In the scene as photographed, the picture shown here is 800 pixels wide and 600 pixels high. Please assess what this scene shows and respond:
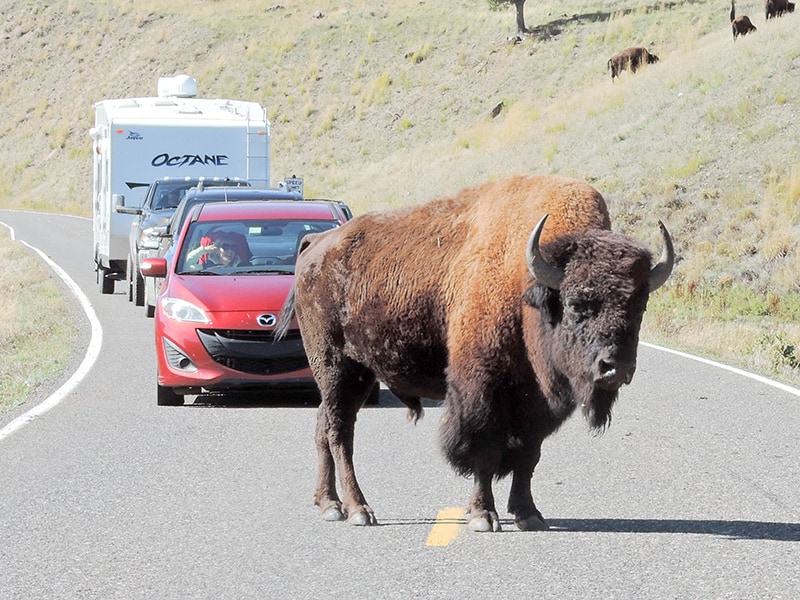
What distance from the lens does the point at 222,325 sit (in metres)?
11.4

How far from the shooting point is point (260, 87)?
224 ft

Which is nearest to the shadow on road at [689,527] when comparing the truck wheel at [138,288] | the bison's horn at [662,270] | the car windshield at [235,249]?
the bison's horn at [662,270]

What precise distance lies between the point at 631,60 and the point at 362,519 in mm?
40021

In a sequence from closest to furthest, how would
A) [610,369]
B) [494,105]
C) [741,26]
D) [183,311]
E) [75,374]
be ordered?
1. [610,369]
2. [183,311]
3. [75,374]
4. [741,26]
5. [494,105]

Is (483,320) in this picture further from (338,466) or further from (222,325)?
(222,325)

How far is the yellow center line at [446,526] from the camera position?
6.91 meters

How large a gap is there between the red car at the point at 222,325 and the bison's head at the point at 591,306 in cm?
495

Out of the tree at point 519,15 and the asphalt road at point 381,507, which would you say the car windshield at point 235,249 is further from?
the tree at point 519,15

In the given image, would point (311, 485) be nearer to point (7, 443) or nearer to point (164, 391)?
point (7, 443)

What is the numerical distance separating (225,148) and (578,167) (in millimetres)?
12857

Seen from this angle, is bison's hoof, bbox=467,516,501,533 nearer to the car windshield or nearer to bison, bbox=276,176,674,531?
bison, bbox=276,176,674,531

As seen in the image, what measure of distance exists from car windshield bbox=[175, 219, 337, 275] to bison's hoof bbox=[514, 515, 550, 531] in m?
5.77

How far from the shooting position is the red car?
1134cm

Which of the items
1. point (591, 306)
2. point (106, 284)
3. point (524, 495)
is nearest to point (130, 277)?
point (106, 284)
